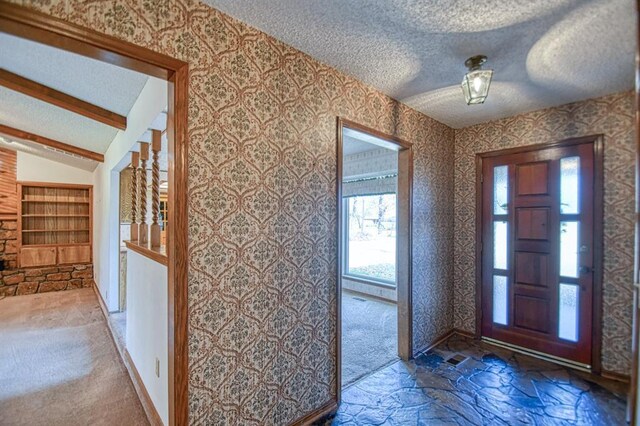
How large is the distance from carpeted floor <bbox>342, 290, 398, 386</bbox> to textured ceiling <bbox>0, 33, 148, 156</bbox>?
9.66ft

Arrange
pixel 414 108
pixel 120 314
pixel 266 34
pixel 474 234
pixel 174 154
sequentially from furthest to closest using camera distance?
1. pixel 120 314
2. pixel 474 234
3. pixel 414 108
4. pixel 266 34
5. pixel 174 154

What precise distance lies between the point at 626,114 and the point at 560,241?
0.65m

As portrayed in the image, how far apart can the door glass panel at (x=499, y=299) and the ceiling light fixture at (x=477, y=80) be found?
1907 millimetres

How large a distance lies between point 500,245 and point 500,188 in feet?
2.01

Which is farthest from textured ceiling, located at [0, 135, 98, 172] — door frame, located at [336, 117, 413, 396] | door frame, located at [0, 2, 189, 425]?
door frame, located at [336, 117, 413, 396]

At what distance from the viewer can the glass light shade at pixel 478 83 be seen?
1791 millimetres

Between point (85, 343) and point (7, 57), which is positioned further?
point (85, 343)

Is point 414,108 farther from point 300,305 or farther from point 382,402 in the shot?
point 382,402

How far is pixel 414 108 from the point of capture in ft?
8.91

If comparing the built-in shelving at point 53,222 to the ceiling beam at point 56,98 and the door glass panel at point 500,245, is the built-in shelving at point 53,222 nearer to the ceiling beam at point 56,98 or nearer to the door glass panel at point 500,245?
the ceiling beam at point 56,98

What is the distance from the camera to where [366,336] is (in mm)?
3309

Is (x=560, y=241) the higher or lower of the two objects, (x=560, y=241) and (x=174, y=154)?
the lower

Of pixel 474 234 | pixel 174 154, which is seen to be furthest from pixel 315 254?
pixel 474 234

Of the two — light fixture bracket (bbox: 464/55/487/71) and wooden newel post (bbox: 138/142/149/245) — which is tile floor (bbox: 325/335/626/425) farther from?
wooden newel post (bbox: 138/142/149/245)
